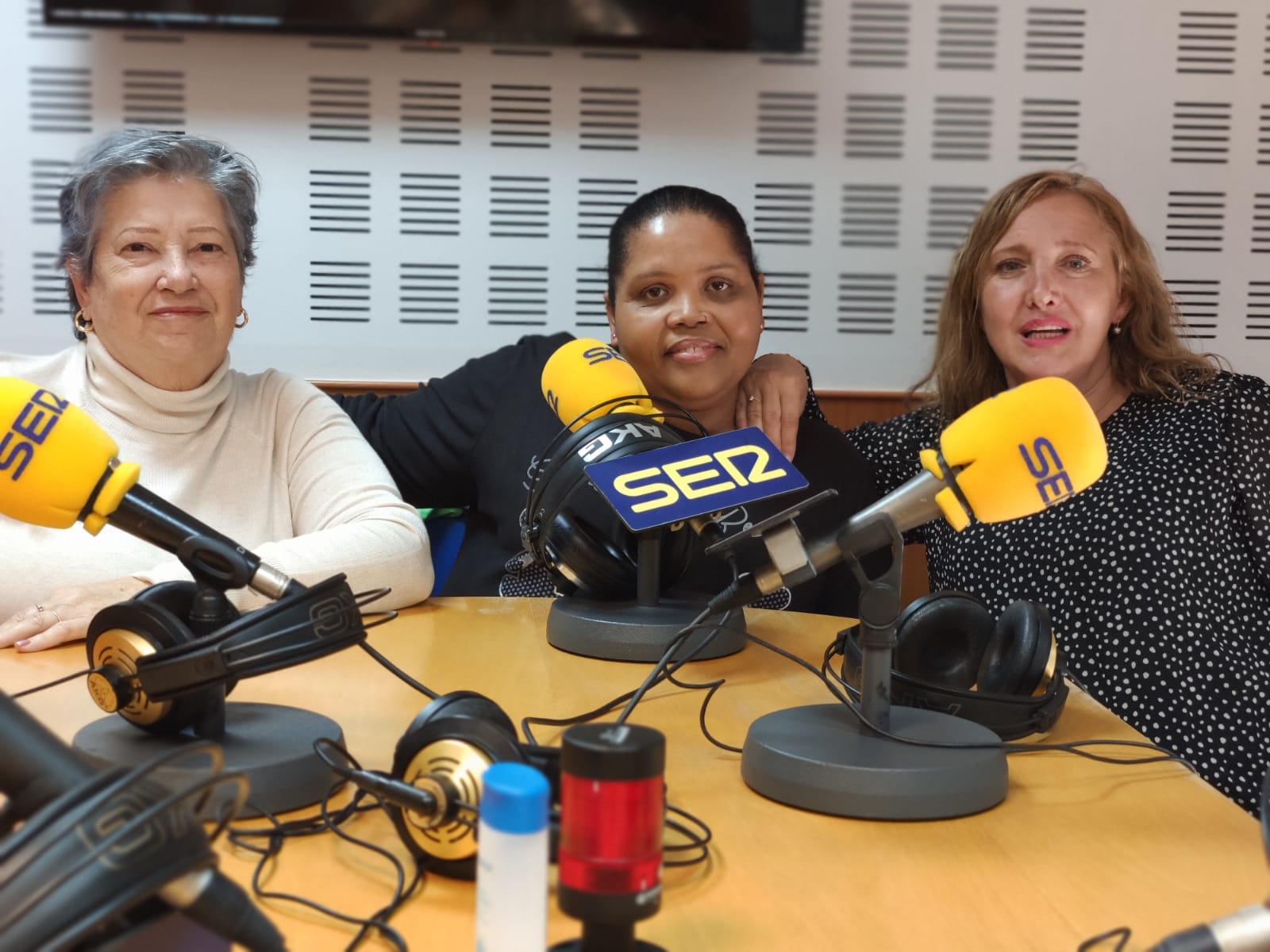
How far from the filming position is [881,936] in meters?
0.81

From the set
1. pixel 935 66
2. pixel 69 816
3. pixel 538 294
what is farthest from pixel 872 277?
pixel 69 816

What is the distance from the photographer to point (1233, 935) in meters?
0.58

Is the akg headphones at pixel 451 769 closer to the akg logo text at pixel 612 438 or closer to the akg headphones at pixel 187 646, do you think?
the akg headphones at pixel 187 646

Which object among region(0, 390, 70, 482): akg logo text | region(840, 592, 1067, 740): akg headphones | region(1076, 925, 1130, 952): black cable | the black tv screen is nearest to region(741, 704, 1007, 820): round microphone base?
region(840, 592, 1067, 740): akg headphones

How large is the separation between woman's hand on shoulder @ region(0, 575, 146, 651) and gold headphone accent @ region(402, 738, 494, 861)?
29.9 inches

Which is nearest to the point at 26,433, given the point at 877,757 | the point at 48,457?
the point at 48,457

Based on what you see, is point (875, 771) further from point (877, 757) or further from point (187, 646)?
point (187, 646)

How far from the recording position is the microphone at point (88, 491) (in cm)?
99

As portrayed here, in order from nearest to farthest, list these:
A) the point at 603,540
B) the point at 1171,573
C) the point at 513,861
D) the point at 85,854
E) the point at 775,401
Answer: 1. the point at 85,854
2. the point at 513,861
3. the point at 603,540
4. the point at 1171,573
5. the point at 775,401

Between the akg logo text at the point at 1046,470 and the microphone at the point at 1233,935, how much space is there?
440mm

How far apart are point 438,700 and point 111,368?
4.12 feet

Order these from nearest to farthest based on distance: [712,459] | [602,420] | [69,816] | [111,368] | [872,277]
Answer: [69,816] → [712,459] → [602,420] → [111,368] → [872,277]

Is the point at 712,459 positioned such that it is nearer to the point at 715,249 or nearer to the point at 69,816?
the point at 69,816

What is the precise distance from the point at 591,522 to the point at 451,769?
796 mm
